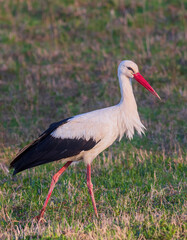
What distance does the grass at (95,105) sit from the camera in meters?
4.52

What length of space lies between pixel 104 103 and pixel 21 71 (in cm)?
238

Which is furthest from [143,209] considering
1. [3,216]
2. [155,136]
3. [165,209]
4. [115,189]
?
[155,136]

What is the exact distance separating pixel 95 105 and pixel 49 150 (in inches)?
146

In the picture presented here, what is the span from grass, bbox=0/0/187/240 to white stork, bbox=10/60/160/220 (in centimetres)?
42

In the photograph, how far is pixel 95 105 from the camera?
8.75 m

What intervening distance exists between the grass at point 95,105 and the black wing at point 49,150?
411 mm

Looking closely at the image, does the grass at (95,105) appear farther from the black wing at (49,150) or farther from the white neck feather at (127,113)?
the white neck feather at (127,113)

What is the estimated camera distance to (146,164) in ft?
19.9

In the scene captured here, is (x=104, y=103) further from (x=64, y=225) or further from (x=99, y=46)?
(x=64, y=225)

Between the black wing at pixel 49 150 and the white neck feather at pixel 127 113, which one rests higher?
the white neck feather at pixel 127 113

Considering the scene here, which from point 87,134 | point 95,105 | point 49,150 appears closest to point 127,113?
point 87,134

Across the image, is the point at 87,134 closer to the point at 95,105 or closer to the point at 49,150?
the point at 49,150

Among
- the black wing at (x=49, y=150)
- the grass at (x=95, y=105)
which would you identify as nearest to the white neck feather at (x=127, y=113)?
the black wing at (x=49, y=150)

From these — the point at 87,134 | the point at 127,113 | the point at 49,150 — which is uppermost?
the point at 127,113
